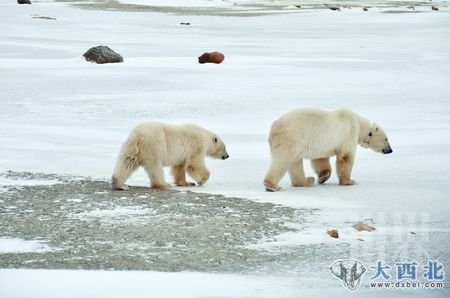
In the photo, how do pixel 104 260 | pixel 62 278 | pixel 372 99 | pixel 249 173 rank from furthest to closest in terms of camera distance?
pixel 372 99 < pixel 249 173 < pixel 104 260 < pixel 62 278

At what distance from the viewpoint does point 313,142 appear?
303 inches

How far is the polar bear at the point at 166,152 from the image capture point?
23.8 feet

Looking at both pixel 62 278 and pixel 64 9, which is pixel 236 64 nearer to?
pixel 62 278

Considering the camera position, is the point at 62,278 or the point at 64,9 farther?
the point at 64,9

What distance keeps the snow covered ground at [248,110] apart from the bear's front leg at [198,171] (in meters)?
0.25

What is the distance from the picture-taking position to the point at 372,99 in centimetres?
1299

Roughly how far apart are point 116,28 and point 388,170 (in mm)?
18457

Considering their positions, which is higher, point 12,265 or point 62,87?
point 12,265

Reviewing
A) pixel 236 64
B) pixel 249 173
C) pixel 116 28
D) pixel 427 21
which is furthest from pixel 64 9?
pixel 249 173

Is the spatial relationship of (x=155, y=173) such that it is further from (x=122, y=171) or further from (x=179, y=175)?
(x=179, y=175)

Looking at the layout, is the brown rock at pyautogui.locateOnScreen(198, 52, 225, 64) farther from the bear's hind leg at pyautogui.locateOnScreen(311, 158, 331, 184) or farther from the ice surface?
the ice surface
